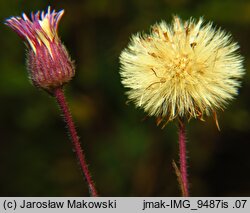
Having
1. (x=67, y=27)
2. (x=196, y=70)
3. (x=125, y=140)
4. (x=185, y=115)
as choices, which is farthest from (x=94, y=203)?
(x=67, y=27)

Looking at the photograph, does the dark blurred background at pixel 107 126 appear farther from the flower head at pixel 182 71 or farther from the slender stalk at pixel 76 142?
the slender stalk at pixel 76 142

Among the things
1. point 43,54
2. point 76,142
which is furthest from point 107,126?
point 76,142

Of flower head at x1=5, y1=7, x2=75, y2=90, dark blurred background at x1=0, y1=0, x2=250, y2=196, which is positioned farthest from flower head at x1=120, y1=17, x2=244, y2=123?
dark blurred background at x1=0, y1=0, x2=250, y2=196

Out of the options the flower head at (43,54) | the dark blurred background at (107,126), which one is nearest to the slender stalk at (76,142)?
the flower head at (43,54)

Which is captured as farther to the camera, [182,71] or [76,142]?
[182,71]

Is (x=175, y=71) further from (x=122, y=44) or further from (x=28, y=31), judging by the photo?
(x=122, y=44)

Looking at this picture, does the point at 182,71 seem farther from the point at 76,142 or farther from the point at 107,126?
the point at 107,126
